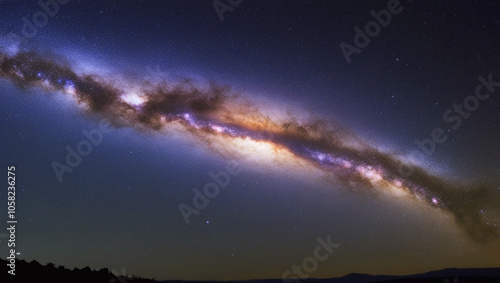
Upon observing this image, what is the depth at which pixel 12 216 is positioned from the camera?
13.0 metres

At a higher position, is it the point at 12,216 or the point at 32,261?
the point at 12,216

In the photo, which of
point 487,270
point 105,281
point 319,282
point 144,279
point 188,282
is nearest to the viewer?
point 105,281

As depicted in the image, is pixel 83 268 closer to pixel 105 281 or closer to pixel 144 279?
pixel 105 281

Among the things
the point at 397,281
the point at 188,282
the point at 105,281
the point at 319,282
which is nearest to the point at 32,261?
the point at 105,281

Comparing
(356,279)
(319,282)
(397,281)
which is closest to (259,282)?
(319,282)

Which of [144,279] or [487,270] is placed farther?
[487,270]

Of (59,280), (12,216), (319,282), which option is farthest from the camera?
(319,282)

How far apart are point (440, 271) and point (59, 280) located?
13888 centimetres

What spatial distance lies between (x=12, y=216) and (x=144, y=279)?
27.2ft

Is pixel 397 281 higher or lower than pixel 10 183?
lower

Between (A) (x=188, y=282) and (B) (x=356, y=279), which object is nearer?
(A) (x=188, y=282)

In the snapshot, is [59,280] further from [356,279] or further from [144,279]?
[356,279]

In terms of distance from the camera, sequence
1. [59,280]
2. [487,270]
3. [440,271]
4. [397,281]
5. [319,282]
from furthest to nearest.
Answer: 1. [440,271]
2. [487,270]
3. [319,282]
4. [397,281]
5. [59,280]

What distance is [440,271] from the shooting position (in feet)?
426
